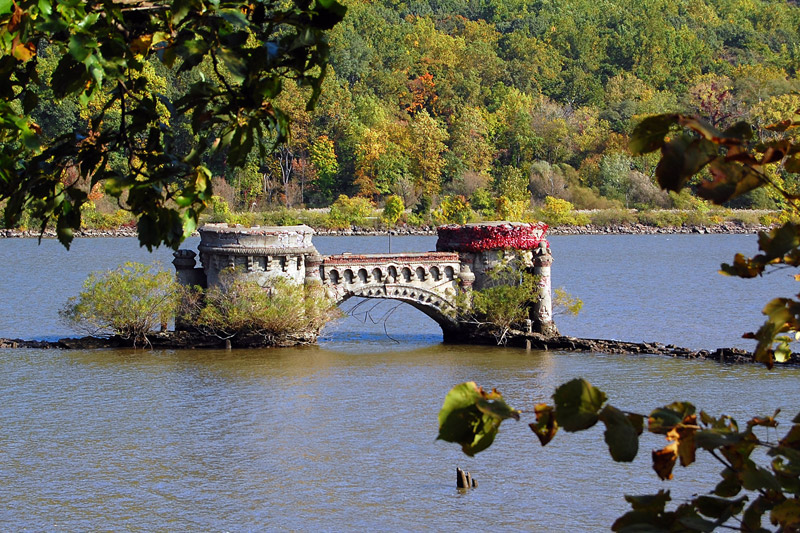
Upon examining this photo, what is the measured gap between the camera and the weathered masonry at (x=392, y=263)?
74.9 feet

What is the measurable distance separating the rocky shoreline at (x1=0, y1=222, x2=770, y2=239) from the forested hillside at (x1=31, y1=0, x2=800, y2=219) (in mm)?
2119

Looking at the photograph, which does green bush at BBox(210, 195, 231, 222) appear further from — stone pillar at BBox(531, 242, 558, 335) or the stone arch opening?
stone pillar at BBox(531, 242, 558, 335)

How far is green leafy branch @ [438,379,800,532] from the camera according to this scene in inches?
180

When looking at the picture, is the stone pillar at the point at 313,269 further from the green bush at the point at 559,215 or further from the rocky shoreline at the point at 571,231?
the green bush at the point at 559,215

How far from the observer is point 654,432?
4.64 m

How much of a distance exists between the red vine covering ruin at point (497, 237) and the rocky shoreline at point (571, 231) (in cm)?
3869

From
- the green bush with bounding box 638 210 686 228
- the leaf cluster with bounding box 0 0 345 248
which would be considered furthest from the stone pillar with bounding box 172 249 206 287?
the green bush with bounding box 638 210 686 228

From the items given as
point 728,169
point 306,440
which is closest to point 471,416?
point 728,169

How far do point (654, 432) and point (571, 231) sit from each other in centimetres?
6303

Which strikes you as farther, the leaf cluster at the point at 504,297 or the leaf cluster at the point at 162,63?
the leaf cluster at the point at 504,297

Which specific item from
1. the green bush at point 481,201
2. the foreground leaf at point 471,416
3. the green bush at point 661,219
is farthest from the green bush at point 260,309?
the green bush at point 661,219

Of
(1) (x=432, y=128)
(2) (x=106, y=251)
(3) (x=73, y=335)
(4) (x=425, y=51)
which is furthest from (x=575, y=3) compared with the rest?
(3) (x=73, y=335)

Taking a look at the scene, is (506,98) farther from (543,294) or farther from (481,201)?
(543,294)

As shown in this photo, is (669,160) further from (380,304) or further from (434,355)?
(380,304)
